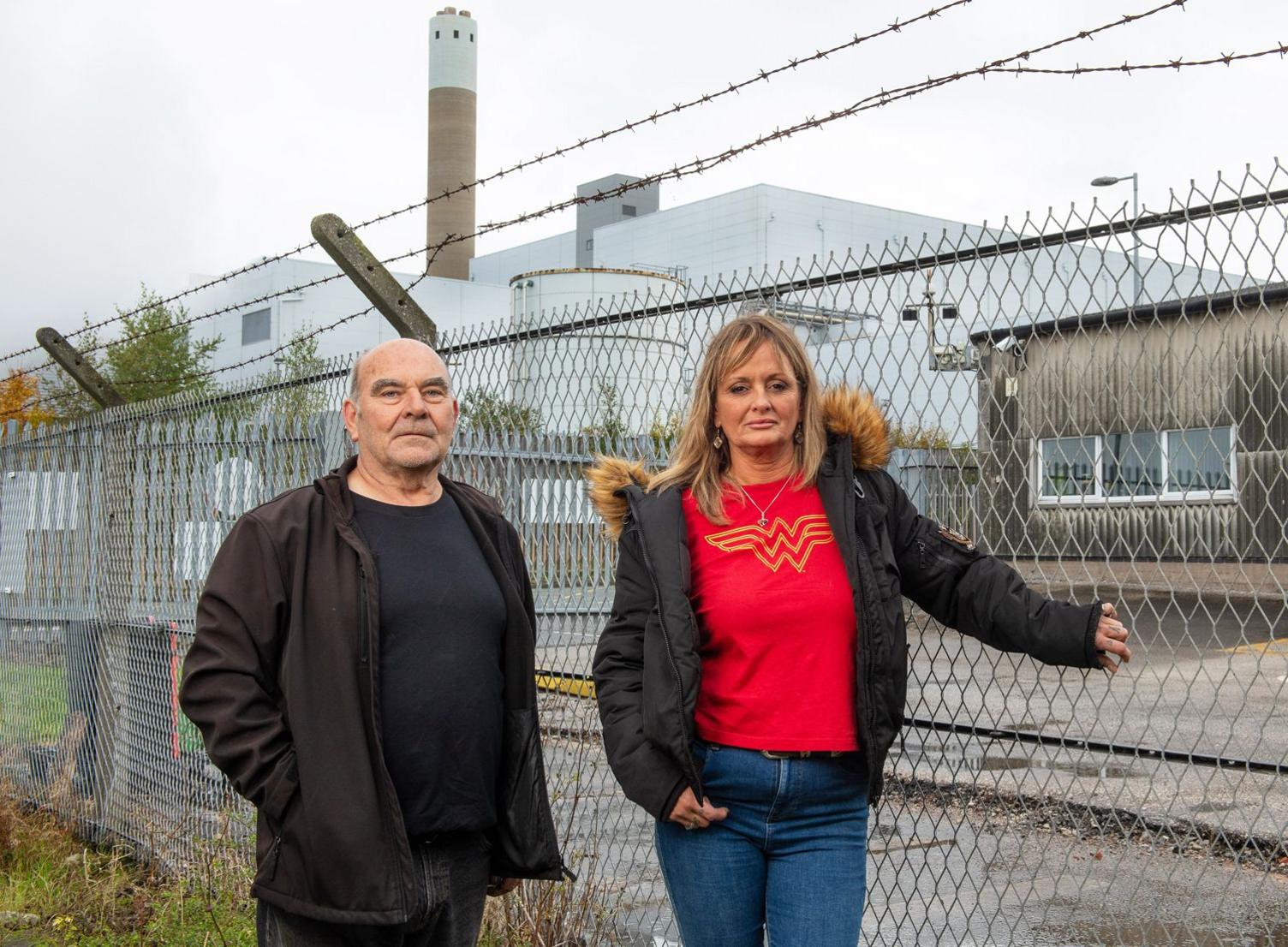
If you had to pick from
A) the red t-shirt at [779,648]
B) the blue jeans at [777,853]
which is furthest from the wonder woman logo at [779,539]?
the blue jeans at [777,853]

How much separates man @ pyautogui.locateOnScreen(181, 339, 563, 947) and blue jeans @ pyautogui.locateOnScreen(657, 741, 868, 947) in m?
0.46

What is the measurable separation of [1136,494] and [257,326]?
152 feet

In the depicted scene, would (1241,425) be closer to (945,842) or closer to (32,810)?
(945,842)

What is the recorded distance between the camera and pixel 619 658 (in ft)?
9.79

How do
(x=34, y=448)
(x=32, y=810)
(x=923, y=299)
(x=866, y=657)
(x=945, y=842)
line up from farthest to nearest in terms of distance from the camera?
(x=34, y=448)
(x=32, y=810)
(x=945, y=842)
(x=923, y=299)
(x=866, y=657)

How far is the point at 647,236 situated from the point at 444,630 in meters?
44.0

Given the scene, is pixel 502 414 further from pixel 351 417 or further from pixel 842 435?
pixel 842 435

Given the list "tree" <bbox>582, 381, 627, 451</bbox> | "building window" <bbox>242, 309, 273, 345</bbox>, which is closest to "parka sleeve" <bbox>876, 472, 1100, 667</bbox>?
"tree" <bbox>582, 381, 627, 451</bbox>

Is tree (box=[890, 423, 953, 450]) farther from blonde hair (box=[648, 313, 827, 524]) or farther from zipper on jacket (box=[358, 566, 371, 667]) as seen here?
zipper on jacket (box=[358, 566, 371, 667])

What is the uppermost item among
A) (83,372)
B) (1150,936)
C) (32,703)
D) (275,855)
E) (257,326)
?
(257,326)

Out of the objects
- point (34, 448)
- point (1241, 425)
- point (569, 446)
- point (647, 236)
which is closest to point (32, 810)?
point (34, 448)

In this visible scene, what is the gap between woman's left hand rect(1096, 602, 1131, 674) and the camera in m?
2.71

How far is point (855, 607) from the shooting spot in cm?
278

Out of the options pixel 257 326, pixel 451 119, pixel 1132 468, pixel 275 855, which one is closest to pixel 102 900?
pixel 275 855
